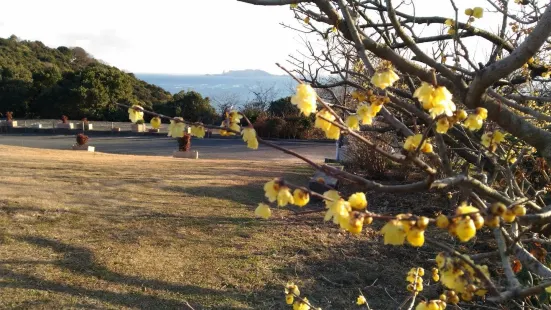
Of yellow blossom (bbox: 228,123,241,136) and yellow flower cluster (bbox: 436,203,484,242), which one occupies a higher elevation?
yellow blossom (bbox: 228,123,241,136)

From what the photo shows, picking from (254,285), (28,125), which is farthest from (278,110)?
(254,285)

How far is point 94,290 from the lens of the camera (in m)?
Answer: 3.44

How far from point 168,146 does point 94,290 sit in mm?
16580

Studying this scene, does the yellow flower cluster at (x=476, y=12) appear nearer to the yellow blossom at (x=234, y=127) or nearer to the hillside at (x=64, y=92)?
the yellow blossom at (x=234, y=127)

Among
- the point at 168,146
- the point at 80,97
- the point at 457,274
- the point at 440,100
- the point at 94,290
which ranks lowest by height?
the point at 94,290

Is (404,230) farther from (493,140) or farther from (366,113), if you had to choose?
(493,140)

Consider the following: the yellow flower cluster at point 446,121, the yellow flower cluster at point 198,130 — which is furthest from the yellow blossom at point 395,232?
the yellow flower cluster at point 198,130

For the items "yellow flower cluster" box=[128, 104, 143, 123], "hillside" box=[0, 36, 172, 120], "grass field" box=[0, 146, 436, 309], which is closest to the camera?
"yellow flower cluster" box=[128, 104, 143, 123]

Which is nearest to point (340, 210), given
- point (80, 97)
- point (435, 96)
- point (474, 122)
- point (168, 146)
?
point (435, 96)

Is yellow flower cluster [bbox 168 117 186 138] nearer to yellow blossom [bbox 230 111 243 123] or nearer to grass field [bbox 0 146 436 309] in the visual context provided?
yellow blossom [bbox 230 111 243 123]

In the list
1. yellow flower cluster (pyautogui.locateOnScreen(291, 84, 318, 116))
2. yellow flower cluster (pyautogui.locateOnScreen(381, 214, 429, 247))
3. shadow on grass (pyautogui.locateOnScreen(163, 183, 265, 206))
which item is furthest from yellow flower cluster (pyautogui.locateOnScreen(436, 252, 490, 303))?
shadow on grass (pyautogui.locateOnScreen(163, 183, 265, 206))

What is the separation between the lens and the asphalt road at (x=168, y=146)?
17312mm

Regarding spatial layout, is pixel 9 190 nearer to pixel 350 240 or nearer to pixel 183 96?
pixel 350 240

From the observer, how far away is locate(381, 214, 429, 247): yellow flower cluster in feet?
3.06
